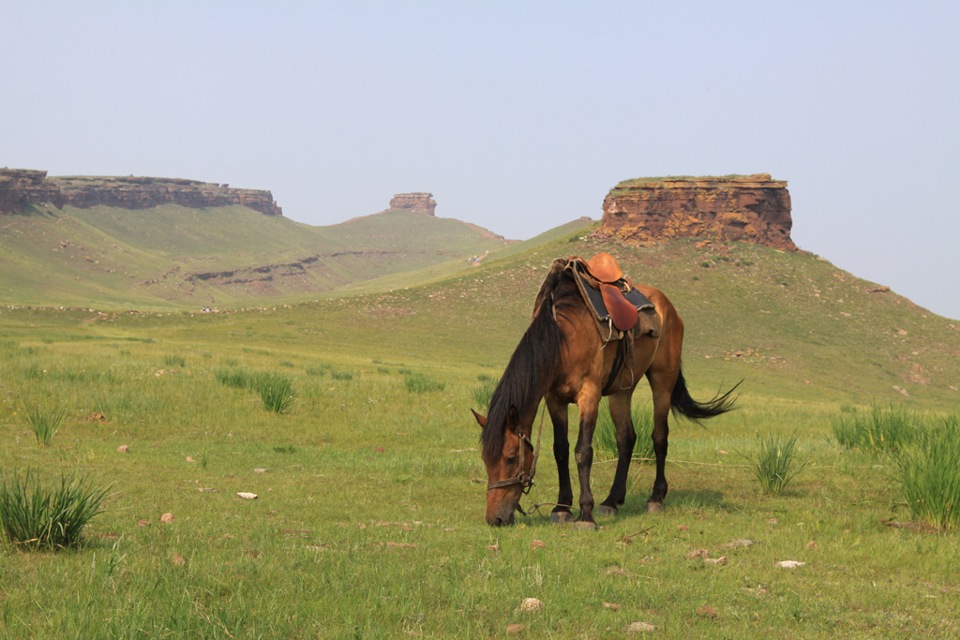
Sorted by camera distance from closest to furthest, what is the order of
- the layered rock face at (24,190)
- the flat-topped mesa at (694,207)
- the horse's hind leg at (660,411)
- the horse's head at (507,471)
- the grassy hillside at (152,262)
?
the horse's head at (507,471)
the horse's hind leg at (660,411)
the flat-topped mesa at (694,207)
the grassy hillside at (152,262)
the layered rock face at (24,190)

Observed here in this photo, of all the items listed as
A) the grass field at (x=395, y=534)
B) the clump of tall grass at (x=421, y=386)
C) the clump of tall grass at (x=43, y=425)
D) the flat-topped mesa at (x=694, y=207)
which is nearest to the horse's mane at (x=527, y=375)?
the grass field at (x=395, y=534)

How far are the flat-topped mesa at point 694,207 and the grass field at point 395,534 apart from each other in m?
46.0

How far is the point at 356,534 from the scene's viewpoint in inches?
297

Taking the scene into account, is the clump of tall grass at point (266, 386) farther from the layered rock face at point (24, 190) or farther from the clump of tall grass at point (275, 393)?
the layered rock face at point (24, 190)

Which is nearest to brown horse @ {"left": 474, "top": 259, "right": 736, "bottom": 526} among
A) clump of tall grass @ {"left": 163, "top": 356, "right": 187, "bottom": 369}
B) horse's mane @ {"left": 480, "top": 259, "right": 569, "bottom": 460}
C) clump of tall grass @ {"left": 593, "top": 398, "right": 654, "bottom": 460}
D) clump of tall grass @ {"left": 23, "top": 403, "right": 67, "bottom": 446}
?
horse's mane @ {"left": 480, "top": 259, "right": 569, "bottom": 460}

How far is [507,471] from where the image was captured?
8.11 metres

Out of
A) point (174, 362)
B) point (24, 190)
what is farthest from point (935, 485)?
point (24, 190)

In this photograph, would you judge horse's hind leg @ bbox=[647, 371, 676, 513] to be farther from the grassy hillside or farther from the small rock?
the grassy hillside

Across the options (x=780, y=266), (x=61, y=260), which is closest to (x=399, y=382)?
(x=780, y=266)

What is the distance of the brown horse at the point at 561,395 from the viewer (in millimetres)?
8141

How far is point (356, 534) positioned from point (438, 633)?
2.76 m

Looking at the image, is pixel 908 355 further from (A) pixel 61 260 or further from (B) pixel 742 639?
(A) pixel 61 260

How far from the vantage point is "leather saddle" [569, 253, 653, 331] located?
29.4 feet

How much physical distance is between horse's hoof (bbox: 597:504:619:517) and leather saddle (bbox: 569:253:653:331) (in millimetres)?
1862
